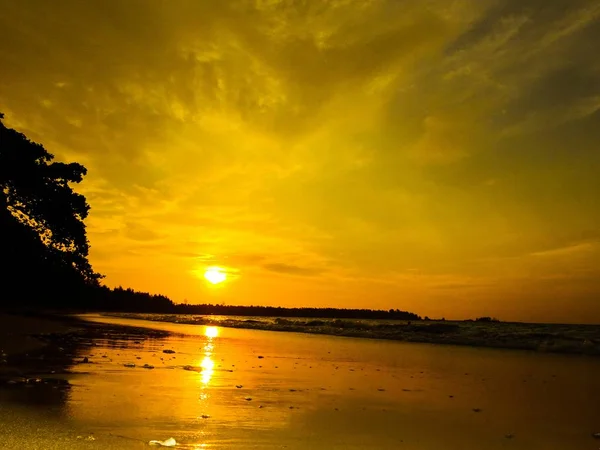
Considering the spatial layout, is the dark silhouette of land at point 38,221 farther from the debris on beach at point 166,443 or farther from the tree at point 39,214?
the debris on beach at point 166,443

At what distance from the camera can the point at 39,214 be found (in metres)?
17.8

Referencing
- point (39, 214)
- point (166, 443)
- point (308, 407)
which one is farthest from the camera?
point (39, 214)

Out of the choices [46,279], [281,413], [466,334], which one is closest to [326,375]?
[281,413]

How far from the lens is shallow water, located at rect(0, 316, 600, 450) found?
5207mm

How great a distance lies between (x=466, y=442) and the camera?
18.4 feet

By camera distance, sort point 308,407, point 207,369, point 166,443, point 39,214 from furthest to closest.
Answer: point 39,214 → point 207,369 → point 308,407 → point 166,443

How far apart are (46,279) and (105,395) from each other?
13101 mm

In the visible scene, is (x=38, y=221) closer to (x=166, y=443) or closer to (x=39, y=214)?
(x=39, y=214)

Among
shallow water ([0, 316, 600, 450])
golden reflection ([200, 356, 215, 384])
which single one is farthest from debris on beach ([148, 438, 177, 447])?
golden reflection ([200, 356, 215, 384])

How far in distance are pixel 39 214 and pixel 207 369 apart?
10601 mm

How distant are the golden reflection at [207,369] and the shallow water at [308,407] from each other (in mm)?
28

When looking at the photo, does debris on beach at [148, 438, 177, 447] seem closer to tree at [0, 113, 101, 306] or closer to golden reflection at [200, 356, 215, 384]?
golden reflection at [200, 356, 215, 384]

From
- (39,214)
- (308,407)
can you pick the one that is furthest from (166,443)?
(39,214)

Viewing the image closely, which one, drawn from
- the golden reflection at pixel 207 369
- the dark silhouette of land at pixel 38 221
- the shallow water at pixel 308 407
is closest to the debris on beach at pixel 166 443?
the shallow water at pixel 308 407
